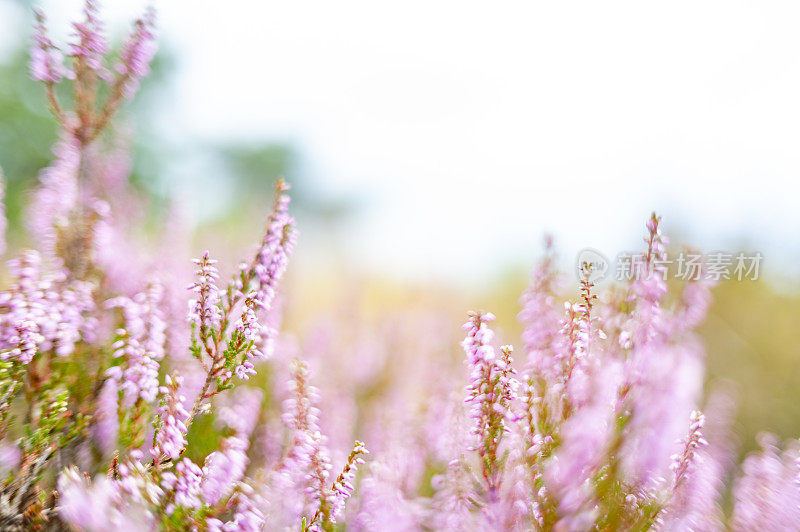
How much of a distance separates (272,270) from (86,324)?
3.88 feet

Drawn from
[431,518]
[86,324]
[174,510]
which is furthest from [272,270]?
[431,518]

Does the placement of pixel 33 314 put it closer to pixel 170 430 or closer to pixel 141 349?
pixel 141 349

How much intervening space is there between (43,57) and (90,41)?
235 mm

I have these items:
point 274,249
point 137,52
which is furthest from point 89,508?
point 137,52

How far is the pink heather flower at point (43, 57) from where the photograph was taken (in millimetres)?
2652

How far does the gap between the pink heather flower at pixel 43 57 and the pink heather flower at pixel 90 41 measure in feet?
0.36

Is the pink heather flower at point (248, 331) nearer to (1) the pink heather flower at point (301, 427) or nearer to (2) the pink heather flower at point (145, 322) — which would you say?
(1) the pink heather flower at point (301, 427)

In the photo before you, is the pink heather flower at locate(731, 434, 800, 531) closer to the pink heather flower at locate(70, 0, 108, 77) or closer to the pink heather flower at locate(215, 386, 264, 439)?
the pink heather flower at locate(215, 386, 264, 439)

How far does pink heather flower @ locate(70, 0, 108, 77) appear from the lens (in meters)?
2.67

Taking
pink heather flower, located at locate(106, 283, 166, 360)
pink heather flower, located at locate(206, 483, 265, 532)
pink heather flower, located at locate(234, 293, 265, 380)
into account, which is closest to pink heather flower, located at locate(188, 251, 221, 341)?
pink heather flower, located at locate(234, 293, 265, 380)

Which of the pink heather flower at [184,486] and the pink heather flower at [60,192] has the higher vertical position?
the pink heather flower at [60,192]

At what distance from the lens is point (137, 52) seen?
2.91 m

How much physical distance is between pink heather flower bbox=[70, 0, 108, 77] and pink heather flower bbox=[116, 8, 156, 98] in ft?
0.33

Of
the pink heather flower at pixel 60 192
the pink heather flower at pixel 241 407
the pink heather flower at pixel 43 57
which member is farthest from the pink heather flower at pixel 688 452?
the pink heather flower at pixel 60 192
